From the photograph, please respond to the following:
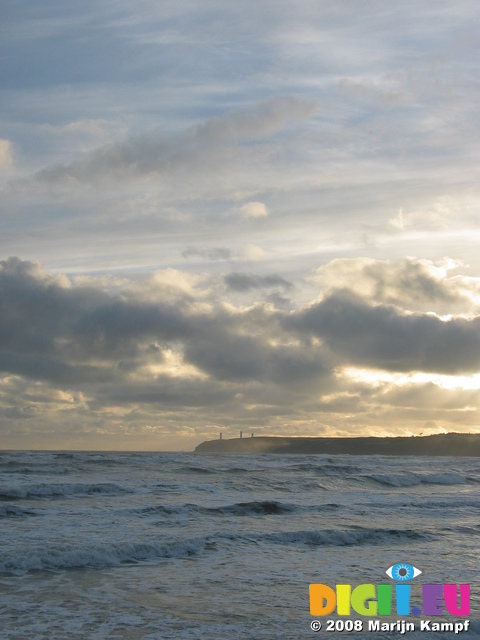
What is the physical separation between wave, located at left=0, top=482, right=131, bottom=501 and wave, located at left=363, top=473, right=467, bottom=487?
22.0 metres

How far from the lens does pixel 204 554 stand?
18609mm

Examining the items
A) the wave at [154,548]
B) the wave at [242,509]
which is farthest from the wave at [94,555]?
the wave at [242,509]

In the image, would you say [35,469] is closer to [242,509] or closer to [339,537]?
[242,509]

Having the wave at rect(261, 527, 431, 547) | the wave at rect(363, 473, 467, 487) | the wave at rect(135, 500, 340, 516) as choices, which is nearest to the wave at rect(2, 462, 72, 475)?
the wave at rect(135, 500, 340, 516)

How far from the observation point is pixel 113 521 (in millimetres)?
23531

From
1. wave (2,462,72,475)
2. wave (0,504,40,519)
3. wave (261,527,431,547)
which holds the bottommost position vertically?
wave (2,462,72,475)

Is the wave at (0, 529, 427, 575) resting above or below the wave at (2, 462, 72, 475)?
above

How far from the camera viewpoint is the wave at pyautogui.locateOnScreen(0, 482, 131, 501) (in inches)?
1225

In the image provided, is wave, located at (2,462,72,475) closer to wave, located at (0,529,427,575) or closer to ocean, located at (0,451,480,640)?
ocean, located at (0,451,480,640)

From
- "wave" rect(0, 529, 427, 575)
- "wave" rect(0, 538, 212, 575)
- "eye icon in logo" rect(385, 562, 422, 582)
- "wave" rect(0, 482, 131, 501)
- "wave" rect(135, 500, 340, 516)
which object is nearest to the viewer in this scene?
"eye icon in logo" rect(385, 562, 422, 582)

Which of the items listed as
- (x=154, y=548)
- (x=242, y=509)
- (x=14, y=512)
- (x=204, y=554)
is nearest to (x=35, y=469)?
(x=14, y=512)

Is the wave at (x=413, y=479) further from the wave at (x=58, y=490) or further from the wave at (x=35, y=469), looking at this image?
the wave at (x=35, y=469)

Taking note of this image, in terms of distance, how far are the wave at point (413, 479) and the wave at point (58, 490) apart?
22031mm

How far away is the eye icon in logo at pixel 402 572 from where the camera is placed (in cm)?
1591
